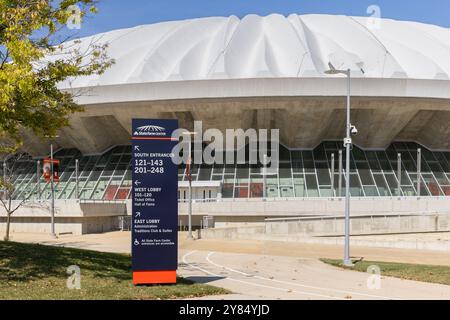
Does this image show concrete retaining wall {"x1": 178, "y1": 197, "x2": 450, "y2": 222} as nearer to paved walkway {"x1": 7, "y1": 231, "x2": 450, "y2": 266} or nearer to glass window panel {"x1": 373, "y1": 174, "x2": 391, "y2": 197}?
glass window panel {"x1": 373, "y1": 174, "x2": 391, "y2": 197}

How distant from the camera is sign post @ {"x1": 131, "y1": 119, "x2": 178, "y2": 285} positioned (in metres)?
13.3

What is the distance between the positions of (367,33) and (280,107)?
16876mm

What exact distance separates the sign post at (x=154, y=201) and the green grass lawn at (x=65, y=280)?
0.63m

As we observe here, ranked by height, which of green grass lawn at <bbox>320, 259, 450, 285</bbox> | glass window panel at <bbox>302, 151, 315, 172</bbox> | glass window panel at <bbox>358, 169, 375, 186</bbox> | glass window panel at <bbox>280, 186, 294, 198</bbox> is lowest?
green grass lawn at <bbox>320, 259, 450, 285</bbox>

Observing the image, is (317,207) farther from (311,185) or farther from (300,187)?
(311,185)

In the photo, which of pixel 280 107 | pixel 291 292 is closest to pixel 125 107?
pixel 280 107

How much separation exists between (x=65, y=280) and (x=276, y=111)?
114 ft

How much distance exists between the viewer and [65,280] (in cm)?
1296

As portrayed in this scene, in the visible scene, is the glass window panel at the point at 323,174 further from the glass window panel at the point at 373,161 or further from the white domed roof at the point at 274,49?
the white domed roof at the point at 274,49

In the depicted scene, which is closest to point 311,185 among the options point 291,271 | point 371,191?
point 371,191

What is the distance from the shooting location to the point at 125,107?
45.4 metres

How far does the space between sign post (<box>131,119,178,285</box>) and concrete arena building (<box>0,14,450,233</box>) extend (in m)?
25.5

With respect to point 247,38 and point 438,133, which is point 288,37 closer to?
point 247,38

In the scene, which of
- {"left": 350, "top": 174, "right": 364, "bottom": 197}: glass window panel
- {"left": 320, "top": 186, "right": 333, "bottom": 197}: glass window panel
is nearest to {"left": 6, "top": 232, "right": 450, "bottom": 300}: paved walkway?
{"left": 320, "top": 186, "right": 333, "bottom": 197}: glass window panel
